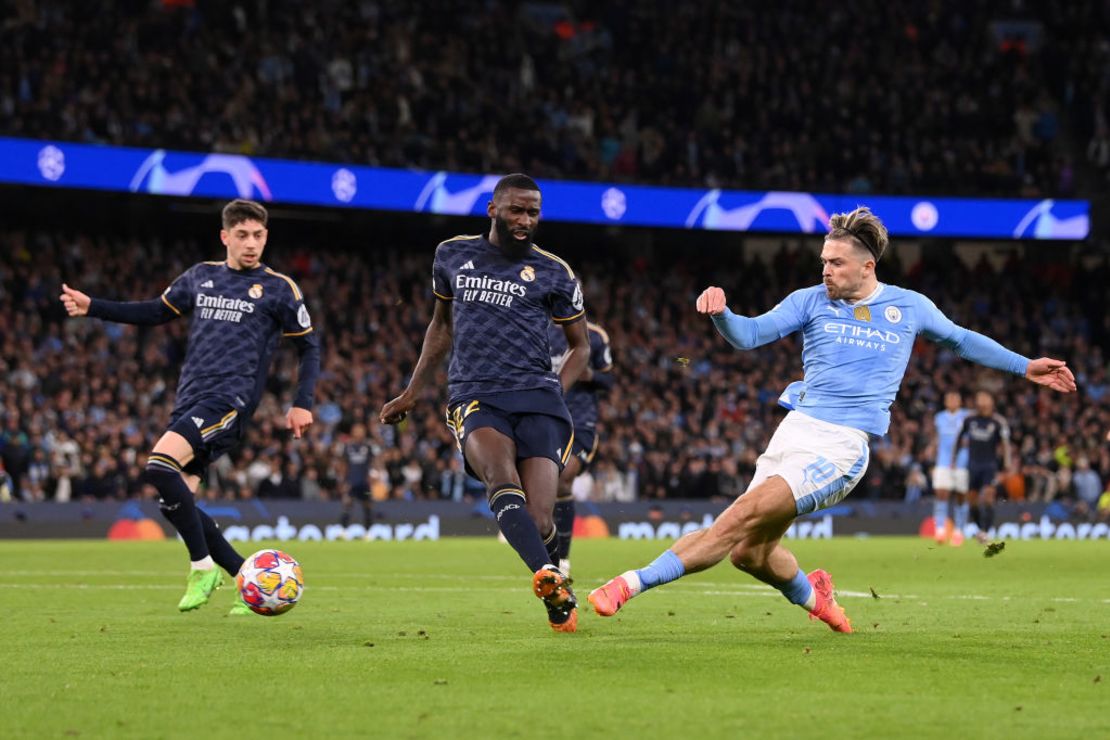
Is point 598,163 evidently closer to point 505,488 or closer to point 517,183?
point 517,183

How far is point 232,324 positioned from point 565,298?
2.63m

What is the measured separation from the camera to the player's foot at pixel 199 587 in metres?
10.0

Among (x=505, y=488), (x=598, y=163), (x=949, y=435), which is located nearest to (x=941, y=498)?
(x=949, y=435)

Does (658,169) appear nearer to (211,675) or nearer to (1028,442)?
(1028,442)

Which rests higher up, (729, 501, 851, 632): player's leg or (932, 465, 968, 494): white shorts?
(932, 465, 968, 494): white shorts

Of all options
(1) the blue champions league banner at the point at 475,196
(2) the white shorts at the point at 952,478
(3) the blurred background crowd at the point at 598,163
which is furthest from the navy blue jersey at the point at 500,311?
(1) the blue champions league banner at the point at 475,196

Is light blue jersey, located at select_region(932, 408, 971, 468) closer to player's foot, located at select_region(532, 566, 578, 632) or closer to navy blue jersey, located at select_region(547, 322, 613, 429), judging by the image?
navy blue jersey, located at select_region(547, 322, 613, 429)

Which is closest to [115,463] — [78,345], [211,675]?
[78,345]

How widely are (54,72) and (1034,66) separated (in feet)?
78.9

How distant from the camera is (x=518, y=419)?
8.91 m

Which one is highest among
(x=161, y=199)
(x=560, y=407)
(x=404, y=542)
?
(x=161, y=199)

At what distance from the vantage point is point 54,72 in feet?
97.7

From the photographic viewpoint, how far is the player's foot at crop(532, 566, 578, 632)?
7910mm

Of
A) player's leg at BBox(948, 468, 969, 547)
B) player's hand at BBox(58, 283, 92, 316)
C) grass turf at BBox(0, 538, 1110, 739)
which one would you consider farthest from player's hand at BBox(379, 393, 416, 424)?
player's leg at BBox(948, 468, 969, 547)
